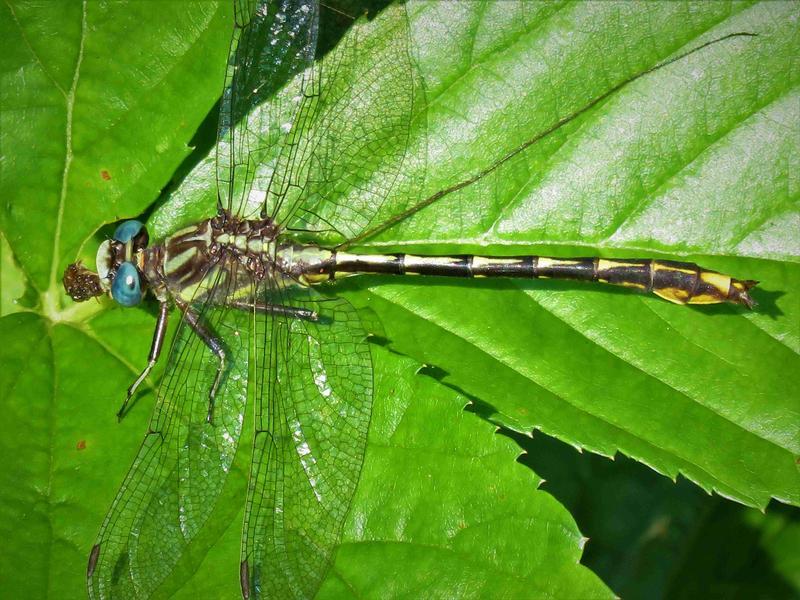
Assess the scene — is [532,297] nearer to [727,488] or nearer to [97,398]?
[727,488]

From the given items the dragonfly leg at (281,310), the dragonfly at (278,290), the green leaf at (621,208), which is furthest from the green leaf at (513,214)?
the dragonfly leg at (281,310)

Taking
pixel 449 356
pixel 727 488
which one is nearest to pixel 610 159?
pixel 449 356

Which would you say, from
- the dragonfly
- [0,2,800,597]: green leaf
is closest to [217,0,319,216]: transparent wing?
the dragonfly

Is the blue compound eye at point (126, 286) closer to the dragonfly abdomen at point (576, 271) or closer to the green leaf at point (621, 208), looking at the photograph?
the dragonfly abdomen at point (576, 271)

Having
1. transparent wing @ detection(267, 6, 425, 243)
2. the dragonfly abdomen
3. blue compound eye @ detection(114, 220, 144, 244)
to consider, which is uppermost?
transparent wing @ detection(267, 6, 425, 243)

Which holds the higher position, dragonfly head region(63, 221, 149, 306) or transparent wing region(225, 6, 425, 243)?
transparent wing region(225, 6, 425, 243)

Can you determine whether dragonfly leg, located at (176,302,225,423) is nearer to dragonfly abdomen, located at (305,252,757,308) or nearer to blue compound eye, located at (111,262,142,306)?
blue compound eye, located at (111,262,142,306)

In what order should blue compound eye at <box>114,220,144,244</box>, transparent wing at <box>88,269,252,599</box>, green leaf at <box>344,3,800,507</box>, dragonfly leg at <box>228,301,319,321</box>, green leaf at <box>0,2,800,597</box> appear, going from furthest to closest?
blue compound eye at <box>114,220,144,244</box> → dragonfly leg at <box>228,301,319,321</box> → green leaf at <box>344,3,800,507</box> → green leaf at <box>0,2,800,597</box> → transparent wing at <box>88,269,252,599</box>
